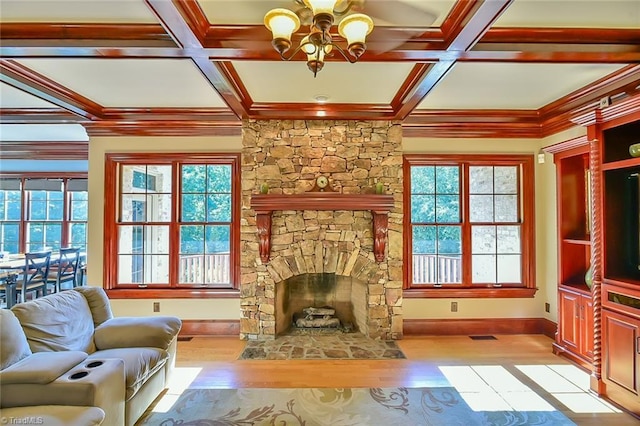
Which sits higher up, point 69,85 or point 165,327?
point 69,85

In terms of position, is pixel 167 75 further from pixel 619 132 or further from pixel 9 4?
pixel 619 132

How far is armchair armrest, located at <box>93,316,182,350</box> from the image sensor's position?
2885mm

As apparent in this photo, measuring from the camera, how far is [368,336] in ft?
14.5

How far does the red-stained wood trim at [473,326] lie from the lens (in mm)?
4605

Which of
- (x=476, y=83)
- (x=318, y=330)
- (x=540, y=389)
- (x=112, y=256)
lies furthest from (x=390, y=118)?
→ (x=112, y=256)

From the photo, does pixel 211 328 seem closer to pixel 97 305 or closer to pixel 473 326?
pixel 97 305

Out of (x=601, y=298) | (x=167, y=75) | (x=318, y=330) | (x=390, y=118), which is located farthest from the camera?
(x=318, y=330)

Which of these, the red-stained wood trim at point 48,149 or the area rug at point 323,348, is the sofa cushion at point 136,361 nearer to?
the area rug at point 323,348

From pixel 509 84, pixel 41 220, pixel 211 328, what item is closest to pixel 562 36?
pixel 509 84

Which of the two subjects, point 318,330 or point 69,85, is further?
point 318,330

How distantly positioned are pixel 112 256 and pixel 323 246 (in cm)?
288

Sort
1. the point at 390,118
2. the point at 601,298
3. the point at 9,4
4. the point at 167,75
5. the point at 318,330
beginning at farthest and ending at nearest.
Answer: the point at 318,330 → the point at 390,118 → the point at 167,75 → the point at 601,298 → the point at 9,4

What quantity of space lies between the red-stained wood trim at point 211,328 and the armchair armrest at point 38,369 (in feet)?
7.93

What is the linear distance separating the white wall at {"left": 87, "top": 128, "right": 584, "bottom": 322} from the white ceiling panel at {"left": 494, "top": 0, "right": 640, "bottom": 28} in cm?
232
